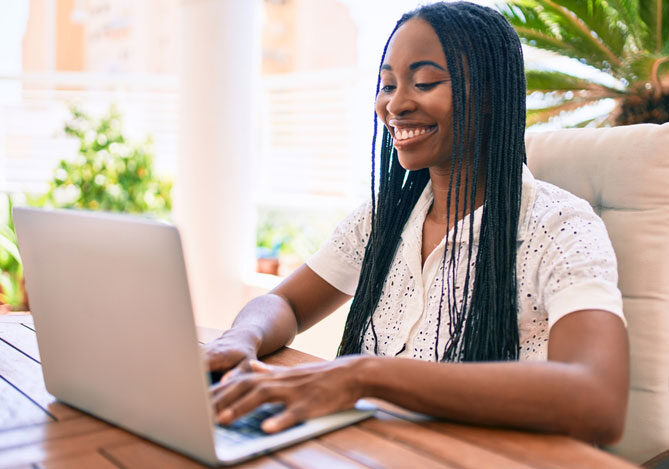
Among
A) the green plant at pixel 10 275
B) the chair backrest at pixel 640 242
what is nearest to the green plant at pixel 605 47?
the chair backrest at pixel 640 242

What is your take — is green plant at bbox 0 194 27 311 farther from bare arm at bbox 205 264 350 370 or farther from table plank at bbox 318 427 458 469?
table plank at bbox 318 427 458 469

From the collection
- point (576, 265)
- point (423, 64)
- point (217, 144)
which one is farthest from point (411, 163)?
point (217, 144)

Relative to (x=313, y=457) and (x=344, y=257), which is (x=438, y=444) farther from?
(x=344, y=257)

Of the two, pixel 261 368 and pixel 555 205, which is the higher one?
pixel 555 205

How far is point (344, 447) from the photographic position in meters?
0.79

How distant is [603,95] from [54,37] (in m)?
16.7

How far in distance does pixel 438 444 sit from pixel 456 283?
0.51m

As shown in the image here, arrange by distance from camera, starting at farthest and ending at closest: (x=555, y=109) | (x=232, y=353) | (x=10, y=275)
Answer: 1. (x=10, y=275)
2. (x=555, y=109)
3. (x=232, y=353)

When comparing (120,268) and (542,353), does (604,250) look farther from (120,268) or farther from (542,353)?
(120,268)

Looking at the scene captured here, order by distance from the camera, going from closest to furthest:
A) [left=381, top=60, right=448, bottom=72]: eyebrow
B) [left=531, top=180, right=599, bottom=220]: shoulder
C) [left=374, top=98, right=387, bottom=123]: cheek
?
1. [left=531, top=180, right=599, bottom=220]: shoulder
2. [left=381, top=60, right=448, bottom=72]: eyebrow
3. [left=374, top=98, right=387, bottom=123]: cheek

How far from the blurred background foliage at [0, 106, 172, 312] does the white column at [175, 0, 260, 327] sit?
1148 millimetres

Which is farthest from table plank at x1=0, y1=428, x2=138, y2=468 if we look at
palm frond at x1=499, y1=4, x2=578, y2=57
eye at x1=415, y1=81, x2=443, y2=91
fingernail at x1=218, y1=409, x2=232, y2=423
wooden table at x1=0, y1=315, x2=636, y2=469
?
palm frond at x1=499, y1=4, x2=578, y2=57

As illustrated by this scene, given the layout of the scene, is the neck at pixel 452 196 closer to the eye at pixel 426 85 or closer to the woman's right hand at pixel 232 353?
A: the eye at pixel 426 85

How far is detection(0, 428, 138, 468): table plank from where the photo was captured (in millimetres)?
758
